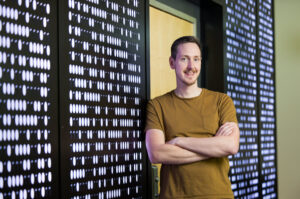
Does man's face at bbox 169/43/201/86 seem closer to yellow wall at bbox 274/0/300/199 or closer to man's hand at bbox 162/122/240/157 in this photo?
man's hand at bbox 162/122/240/157

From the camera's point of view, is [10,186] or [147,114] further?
[147,114]

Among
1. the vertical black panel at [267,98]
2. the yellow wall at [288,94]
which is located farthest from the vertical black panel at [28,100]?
the yellow wall at [288,94]

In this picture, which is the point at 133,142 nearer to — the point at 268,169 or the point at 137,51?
the point at 137,51

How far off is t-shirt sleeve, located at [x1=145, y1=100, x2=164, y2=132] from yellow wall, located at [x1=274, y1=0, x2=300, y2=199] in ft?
8.06

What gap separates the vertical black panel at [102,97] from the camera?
81.0 inches

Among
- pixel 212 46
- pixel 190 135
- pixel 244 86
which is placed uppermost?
pixel 212 46

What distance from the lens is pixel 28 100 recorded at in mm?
1841

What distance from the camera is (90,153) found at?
7.18 ft

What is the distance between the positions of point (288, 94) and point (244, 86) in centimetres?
117

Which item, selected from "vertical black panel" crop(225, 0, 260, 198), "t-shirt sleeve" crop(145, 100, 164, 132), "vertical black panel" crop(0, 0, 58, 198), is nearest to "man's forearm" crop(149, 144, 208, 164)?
"t-shirt sleeve" crop(145, 100, 164, 132)

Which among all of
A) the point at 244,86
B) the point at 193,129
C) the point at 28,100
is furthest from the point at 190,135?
the point at 244,86

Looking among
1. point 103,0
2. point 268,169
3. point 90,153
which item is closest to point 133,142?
point 90,153

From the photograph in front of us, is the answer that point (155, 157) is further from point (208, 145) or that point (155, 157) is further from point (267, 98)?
point (267, 98)

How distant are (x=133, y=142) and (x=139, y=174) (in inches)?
8.4
